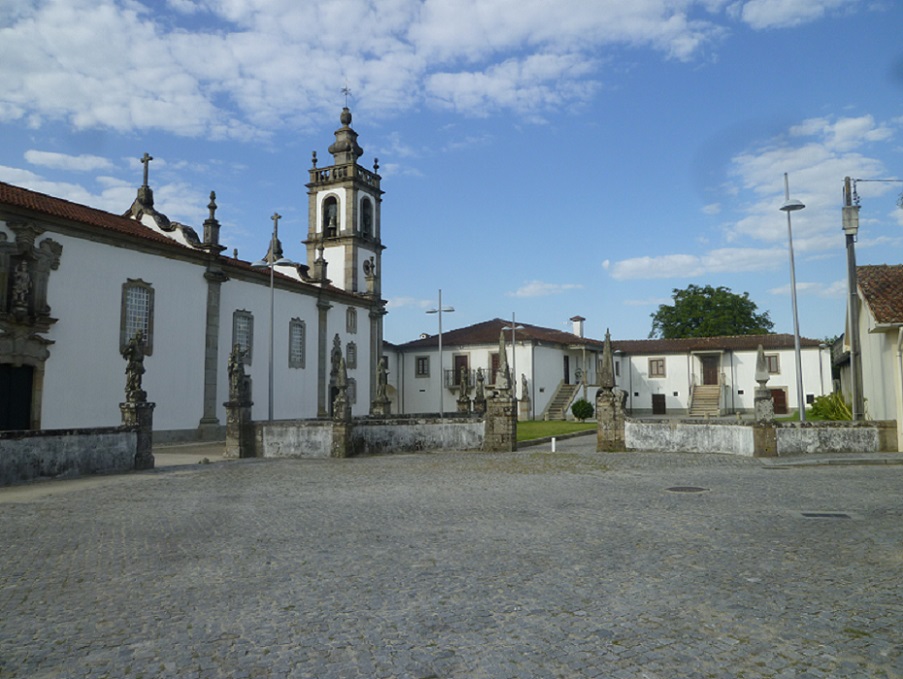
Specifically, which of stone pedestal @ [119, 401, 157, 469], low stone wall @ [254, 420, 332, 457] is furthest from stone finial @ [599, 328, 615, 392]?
stone pedestal @ [119, 401, 157, 469]

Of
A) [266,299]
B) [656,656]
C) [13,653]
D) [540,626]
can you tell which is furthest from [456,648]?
[266,299]

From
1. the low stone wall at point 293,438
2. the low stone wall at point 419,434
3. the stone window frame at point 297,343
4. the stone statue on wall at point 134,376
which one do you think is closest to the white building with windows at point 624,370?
the stone window frame at point 297,343

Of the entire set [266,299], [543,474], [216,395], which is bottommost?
[543,474]

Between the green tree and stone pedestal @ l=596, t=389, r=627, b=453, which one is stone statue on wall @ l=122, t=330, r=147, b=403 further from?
the green tree

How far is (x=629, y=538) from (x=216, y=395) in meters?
23.9

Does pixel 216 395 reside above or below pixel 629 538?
above

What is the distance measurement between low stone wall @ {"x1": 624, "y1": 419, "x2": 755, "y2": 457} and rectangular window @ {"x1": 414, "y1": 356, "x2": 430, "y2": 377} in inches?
1162

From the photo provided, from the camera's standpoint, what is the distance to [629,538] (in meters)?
7.70

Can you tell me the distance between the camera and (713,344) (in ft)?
166

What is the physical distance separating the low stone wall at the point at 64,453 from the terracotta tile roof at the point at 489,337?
32.0 m

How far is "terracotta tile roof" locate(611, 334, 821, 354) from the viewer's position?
4922 cm

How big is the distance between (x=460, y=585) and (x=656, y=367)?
49.6 m

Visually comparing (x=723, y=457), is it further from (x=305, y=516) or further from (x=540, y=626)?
(x=540, y=626)

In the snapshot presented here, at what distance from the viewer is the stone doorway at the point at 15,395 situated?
20.9m
